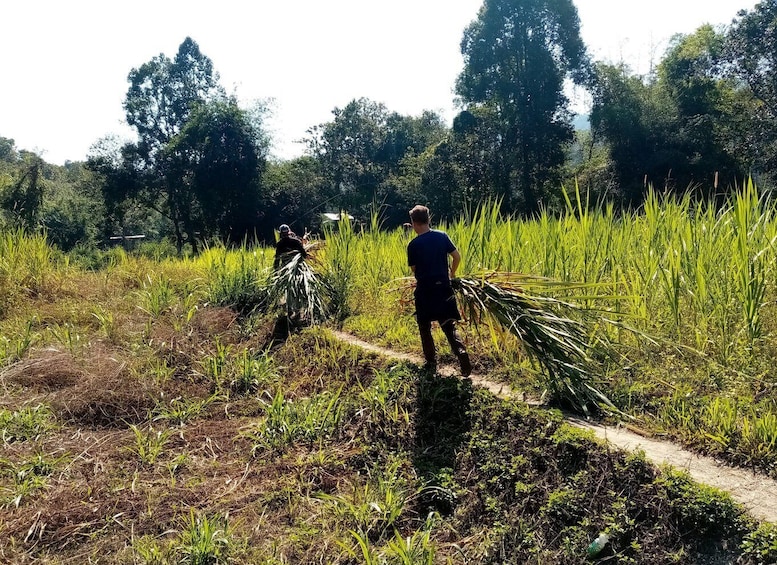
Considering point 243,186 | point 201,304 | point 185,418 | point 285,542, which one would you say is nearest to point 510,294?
point 285,542

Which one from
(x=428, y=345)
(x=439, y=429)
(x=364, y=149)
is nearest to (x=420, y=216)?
(x=428, y=345)

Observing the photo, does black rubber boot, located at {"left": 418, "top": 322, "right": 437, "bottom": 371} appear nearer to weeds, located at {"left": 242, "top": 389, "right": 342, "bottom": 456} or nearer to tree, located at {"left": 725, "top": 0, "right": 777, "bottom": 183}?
weeds, located at {"left": 242, "top": 389, "right": 342, "bottom": 456}

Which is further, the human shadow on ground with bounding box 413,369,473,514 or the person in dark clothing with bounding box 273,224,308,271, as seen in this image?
the person in dark clothing with bounding box 273,224,308,271

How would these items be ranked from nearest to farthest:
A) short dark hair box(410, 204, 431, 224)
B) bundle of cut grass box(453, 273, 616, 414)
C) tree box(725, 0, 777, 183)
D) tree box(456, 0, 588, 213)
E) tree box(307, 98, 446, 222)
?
bundle of cut grass box(453, 273, 616, 414)
short dark hair box(410, 204, 431, 224)
tree box(725, 0, 777, 183)
tree box(456, 0, 588, 213)
tree box(307, 98, 446, 222)

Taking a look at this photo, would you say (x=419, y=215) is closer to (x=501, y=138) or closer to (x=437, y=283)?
(x=437, y=283)

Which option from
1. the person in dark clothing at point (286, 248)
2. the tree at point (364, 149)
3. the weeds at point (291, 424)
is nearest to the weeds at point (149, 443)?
the weeds at point (291, 424)

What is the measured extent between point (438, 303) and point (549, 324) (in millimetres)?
845

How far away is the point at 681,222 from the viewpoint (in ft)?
14.2

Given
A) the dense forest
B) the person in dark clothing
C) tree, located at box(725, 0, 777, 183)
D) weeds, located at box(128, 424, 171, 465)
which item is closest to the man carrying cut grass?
weeds, located at box(128, 424, 171, 465)

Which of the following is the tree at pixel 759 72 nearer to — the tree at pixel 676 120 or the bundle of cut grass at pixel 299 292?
the tree at pixel 676 120

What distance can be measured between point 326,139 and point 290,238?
2616cm

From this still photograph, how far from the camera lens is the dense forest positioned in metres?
19.0

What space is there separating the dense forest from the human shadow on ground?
1499 centimetres

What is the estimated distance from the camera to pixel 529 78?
22625 mm
